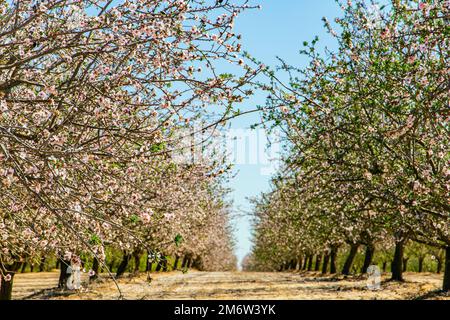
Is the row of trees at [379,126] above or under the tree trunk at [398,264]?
above

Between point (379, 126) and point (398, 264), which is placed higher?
point (379, 126)

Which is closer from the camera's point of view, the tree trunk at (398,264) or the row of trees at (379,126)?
the row of trees at (379,126)

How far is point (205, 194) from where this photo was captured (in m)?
28.8

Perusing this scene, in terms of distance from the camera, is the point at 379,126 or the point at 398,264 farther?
the point at 398,264

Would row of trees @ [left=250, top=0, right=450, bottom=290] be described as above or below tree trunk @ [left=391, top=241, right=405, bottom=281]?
above

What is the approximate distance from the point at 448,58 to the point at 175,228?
72.1 feet

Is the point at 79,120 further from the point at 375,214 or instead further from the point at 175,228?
the point at 175,228

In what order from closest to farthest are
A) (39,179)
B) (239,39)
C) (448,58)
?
(39,179)
(239,39)
(448,58)

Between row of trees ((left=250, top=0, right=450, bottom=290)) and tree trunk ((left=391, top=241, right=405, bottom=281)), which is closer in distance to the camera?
row of trees ((left=250, top=0, right=450, bottom=290))

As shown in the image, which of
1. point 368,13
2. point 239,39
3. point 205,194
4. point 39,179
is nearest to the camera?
point 39,179

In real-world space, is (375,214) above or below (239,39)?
below
